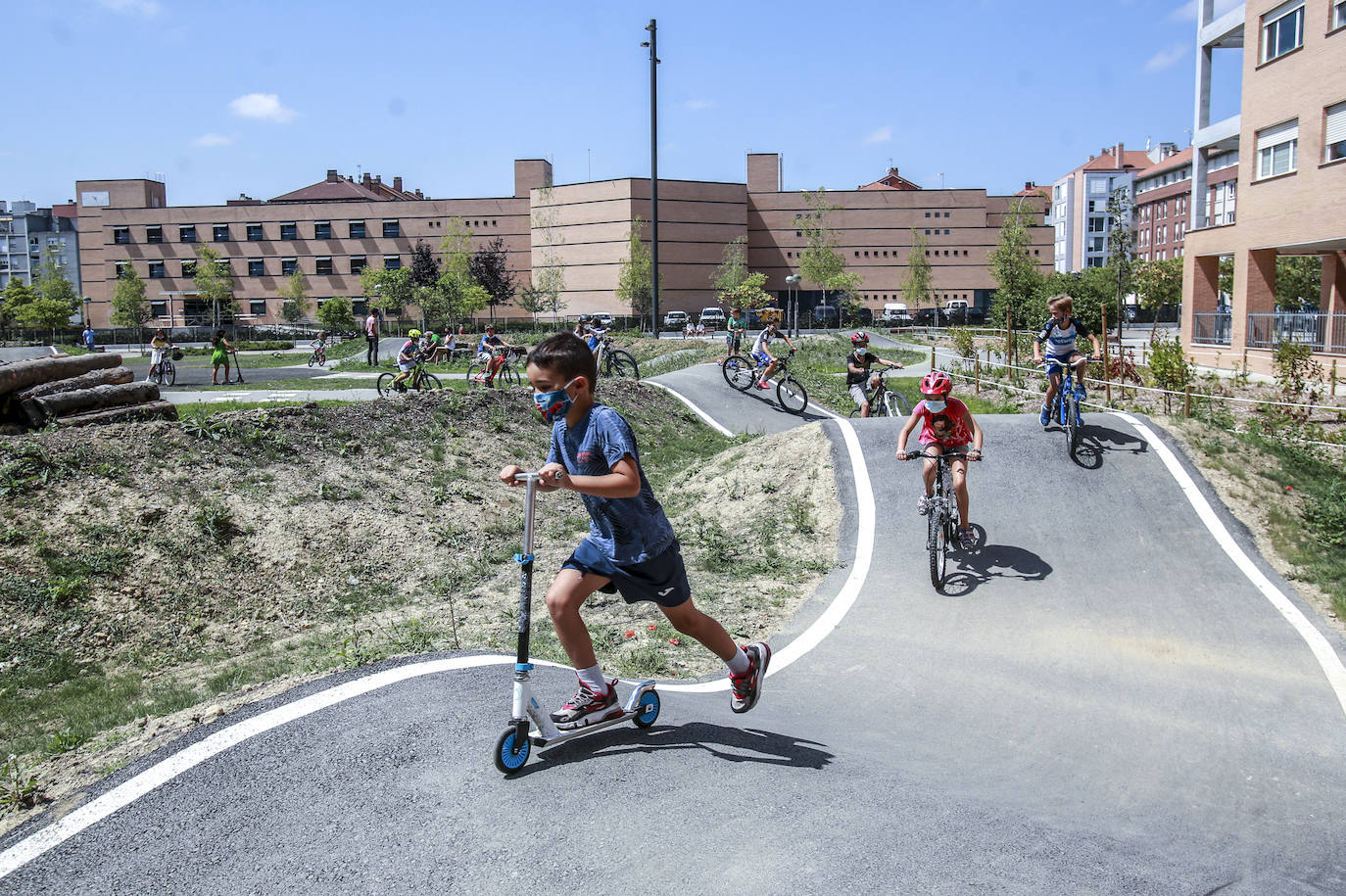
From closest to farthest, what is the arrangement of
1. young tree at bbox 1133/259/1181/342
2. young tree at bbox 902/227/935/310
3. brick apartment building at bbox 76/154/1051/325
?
1. young tree at bbox 1133/259/1181/342
2. young tree at bbox 902/227/935/310
3. brick apartment building at bbox 76/154/1051/325

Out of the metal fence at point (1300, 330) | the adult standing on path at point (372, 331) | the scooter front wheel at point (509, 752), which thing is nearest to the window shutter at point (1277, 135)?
the metal fence at point (1300, 330)

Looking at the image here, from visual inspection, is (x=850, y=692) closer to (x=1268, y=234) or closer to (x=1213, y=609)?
(x=1213, y=609)

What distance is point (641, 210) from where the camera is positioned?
8006cm

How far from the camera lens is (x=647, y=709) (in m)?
4.50

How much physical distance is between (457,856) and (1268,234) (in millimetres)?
30966

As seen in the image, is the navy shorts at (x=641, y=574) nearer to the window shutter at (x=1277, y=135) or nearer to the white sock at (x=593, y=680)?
the white sock at (x=593, y=680)

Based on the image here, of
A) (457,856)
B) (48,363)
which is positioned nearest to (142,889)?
(457,856)

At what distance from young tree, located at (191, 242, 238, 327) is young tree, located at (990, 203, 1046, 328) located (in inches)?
2401

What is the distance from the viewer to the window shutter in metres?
26.4

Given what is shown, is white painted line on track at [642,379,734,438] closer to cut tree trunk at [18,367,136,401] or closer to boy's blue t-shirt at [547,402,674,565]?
cut tree trunk at [18,367,136,401]

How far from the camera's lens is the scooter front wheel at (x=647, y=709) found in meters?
4.45

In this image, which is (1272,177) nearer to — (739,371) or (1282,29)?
(1282,29)

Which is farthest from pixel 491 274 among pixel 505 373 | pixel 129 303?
pixel 505 373

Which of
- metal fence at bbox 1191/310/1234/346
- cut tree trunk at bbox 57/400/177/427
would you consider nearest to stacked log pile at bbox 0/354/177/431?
cut tree trunk at bbox 57/400/177/427
